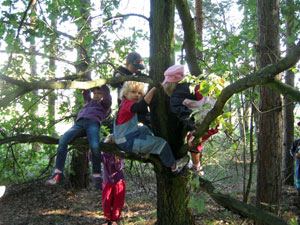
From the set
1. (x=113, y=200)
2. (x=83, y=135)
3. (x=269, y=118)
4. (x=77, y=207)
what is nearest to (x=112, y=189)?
(x=113, y=200)

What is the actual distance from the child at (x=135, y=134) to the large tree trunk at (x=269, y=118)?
1.71 meters

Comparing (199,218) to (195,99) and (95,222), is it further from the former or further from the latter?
(195,99)

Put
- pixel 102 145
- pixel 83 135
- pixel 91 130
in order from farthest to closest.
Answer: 1. pixel 83 135
2. pixel 91 130
3. pixel 102 145

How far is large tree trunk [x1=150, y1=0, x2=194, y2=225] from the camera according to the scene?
3.54m

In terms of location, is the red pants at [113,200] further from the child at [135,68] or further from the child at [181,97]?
the child at [181,97]

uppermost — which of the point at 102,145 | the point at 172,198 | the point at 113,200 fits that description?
the point at 102,145

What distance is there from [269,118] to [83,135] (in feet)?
9.52

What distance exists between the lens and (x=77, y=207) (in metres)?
6.55

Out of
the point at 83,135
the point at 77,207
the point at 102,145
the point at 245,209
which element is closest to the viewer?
the point at 245,209

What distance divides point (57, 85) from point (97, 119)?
5.40 feet

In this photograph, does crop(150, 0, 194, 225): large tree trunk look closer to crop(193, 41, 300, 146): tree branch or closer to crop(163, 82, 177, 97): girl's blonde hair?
crop(163, 82, 177, 97): girl's blonde hair

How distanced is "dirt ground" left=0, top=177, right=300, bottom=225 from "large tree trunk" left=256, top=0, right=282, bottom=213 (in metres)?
1.08

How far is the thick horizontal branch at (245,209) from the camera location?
8.42ft

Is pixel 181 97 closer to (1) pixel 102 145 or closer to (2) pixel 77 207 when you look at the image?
(1) pixel 102 145
